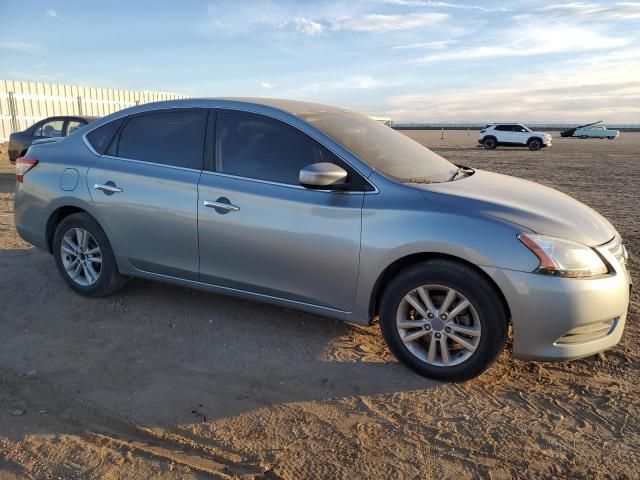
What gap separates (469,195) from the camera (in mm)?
3465

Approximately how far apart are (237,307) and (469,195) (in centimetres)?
215

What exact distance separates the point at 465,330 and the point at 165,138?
273 centimetres

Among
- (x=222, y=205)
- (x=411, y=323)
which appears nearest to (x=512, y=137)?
(x=222, y=205)

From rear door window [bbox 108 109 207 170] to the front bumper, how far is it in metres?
2.37

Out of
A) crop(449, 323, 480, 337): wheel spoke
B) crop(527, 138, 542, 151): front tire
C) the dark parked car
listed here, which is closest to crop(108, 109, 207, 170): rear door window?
crop(449, 323, 480, 337): wheel spoke

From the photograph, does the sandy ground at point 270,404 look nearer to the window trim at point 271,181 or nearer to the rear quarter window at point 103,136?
the window trim at point 271,181

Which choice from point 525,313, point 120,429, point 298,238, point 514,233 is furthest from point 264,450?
point 514,233

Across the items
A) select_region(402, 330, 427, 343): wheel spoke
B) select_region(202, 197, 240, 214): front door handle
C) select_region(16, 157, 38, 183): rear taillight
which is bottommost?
select_region(402, 330, 427, 343): wheel spoke

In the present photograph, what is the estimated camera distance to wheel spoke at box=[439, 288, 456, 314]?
3.27 metres

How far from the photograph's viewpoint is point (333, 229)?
11.6 ft

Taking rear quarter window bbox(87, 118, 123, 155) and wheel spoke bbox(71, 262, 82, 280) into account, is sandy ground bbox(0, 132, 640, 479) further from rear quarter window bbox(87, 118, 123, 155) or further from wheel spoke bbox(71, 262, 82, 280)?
rear quarter window bbox(87, 118, 123, 155)

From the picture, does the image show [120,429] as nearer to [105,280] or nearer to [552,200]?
[105,280]

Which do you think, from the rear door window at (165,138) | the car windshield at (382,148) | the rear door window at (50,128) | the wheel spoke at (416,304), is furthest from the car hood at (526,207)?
the rear door window at (50,128)

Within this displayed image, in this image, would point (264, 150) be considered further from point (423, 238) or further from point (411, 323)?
point (411, 323)
